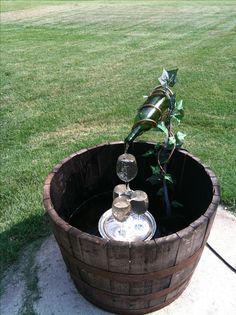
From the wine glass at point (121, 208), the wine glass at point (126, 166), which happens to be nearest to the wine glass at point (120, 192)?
the wine glass at point (126, 166)

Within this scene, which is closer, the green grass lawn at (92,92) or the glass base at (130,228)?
the glass base at (130,228)

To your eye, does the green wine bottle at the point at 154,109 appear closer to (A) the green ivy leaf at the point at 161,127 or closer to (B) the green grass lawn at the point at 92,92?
(A) the green ivy leaf at the point at 161,127

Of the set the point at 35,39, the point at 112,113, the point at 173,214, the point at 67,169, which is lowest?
the point at 35,39

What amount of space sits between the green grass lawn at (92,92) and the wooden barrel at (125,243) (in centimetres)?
73

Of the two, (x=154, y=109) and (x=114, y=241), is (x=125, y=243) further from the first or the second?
(x=154, y=109)

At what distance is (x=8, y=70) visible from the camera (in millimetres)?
8023

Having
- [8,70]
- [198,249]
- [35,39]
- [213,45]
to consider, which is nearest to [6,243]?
[198,249]

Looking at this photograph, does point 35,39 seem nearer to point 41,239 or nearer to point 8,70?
point 8,70

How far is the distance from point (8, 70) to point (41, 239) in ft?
18.2

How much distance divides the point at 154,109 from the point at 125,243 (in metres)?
1.00

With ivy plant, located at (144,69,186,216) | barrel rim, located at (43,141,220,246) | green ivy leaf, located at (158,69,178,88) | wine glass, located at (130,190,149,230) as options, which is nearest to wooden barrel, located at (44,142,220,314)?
barrel rim, located at (43,141,220,246)

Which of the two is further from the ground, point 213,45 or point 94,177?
point 94,177

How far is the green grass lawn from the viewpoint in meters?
4.18

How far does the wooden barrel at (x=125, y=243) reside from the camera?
215 cm
